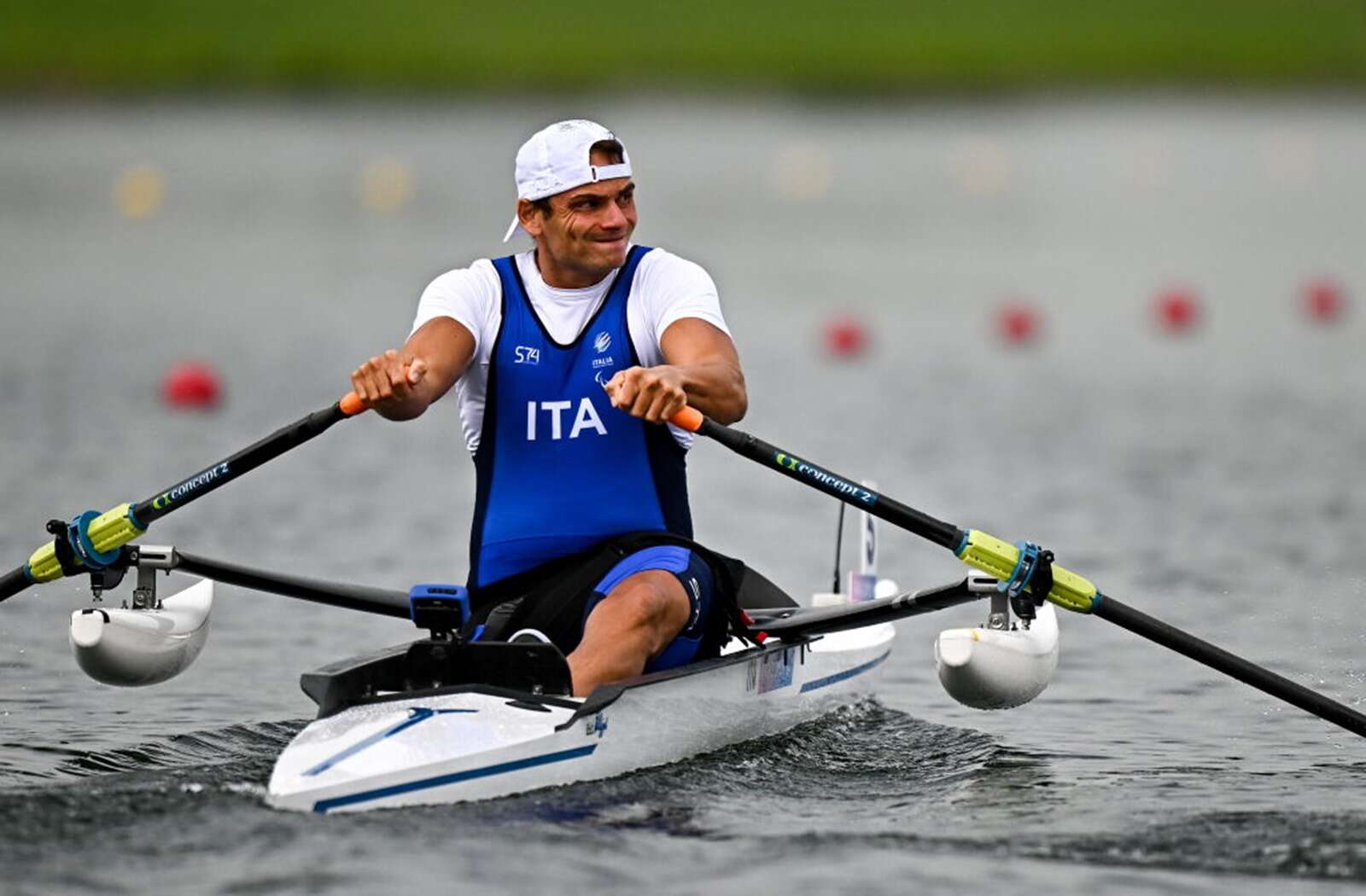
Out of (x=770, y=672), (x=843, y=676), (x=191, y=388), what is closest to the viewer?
(x=770, y=672)

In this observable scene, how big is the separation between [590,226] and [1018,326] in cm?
1430

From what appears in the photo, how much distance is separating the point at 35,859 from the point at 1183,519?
8.32 m

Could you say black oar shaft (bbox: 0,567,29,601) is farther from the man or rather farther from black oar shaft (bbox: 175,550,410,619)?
the man

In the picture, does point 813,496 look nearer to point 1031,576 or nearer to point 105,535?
point 1031,576

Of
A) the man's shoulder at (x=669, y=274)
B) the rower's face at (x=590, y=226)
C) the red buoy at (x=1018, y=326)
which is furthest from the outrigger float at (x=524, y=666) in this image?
the red buoy at (x=1018, y=326)

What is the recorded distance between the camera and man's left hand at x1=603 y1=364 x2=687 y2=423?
22.4 feet

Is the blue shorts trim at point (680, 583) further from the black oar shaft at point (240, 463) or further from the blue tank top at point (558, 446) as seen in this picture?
the black oar shaft at point (240, 463)

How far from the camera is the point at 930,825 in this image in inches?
265

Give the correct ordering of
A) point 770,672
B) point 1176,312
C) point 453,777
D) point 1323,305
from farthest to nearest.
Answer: point 1323,305, point 1176,312, point 770,672, point 453,777

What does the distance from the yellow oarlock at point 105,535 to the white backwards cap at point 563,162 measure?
1.69m

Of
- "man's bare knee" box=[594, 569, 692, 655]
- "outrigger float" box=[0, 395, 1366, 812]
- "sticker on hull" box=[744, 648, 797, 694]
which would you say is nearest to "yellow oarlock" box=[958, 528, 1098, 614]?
"outrigger float" box=[0, 395, 1366, 812]

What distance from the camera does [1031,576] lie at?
291 inches

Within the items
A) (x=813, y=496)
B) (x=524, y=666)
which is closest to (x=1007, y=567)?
(x=524, y=666)

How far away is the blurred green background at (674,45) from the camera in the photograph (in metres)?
51.9
